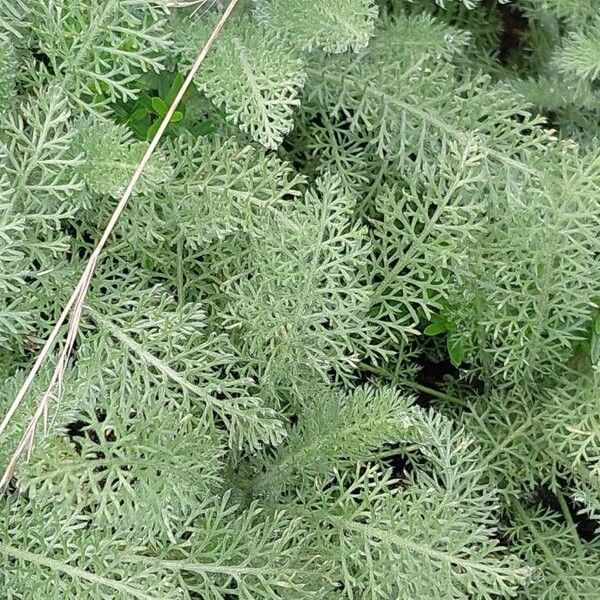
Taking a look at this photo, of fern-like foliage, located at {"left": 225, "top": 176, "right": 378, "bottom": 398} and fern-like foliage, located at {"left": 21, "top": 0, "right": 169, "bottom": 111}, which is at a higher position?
fern-like foliage, located at {"left": 21, "top": 0, "right": 169, "bottom": 111}

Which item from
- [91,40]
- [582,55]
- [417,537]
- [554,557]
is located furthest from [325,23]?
[554,557]

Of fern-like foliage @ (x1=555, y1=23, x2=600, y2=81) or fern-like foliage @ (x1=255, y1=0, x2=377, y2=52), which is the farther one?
fern-like foliage @ (x1=555, y1=23, x2=600, y2=81)

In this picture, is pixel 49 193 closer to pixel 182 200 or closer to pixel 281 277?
pixel 182 200

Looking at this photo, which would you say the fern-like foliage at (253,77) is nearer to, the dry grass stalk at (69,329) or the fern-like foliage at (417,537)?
the dry grass stalk at (69,329)

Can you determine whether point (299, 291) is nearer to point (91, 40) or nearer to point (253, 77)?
point (253, 77)

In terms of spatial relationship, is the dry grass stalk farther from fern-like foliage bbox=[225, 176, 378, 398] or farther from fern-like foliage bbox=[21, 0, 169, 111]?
fern-like foliage bbox=[225, 176, 378, 398]

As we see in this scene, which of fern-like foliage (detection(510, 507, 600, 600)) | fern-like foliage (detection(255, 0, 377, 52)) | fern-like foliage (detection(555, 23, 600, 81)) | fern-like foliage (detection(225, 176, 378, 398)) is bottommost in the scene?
Result: fern-like foliage (detection(510, 507, 600, 600))

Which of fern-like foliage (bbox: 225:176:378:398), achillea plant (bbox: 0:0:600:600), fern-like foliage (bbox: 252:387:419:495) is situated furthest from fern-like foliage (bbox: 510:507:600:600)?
fern-like foliage (bbox: 225:176:378:398)

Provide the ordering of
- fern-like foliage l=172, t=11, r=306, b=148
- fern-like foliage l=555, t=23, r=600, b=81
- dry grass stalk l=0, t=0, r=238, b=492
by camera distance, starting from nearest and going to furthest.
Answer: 1. dry grass stalk l=0, t=0, r=238, b=492
2. fern-like foliage l=172, t=11, r=306, b=148
3. fern-like foliage l=555, t=23, r=600, b=81

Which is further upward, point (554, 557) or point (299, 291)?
point (299, 291)

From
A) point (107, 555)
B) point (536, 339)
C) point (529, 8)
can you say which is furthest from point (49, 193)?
point (529, 8)
